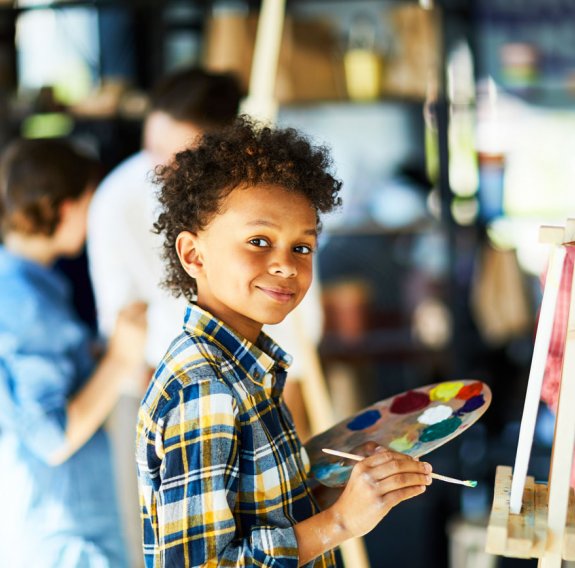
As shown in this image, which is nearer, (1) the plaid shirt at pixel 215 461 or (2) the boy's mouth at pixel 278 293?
(1) the plaid shirt at pixel 215 461

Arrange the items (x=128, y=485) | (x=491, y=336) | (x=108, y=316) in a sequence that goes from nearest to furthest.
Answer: (x=108, y=316) → (x=128, y=485) → (x=491, y=336)

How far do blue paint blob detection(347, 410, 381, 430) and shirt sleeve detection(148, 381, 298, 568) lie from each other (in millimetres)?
284

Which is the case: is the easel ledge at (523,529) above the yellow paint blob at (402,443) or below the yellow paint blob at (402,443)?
below

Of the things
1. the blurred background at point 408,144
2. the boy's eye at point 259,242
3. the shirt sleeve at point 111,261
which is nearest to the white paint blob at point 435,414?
the boy's eye at point 259,242

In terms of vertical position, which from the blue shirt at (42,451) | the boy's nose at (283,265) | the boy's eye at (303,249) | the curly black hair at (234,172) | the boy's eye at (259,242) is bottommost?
the blue shirt at (42,451)

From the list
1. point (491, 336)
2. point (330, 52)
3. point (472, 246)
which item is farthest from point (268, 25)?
point (491, 336)

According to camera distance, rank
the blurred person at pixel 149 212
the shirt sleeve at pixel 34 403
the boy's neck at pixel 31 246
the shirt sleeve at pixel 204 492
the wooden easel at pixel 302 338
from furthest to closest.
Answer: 1. the wooden easel at pixel 302 338
2. the blurred person at pixel 149 212
3. the boy's neck at pixel 31 246
4. the shirt sleeve at pixel 34 403
5. the shirt sleeve at pixel 204 492

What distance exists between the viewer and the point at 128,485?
3.15m

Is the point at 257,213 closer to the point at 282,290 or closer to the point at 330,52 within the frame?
the point at 282,290

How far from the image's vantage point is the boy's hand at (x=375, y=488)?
1111 millimetres

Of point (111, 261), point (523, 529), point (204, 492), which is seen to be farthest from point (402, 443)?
point (111, 261)

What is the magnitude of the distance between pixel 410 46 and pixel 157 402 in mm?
2492

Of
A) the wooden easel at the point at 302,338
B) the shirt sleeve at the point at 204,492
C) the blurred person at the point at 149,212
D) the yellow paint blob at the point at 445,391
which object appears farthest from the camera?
the wooden easel at the point at 302,338

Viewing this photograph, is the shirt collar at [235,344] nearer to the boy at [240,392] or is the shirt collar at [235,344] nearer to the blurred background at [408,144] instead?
the boy at [240,392]
